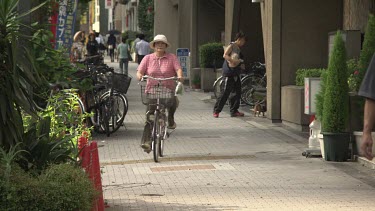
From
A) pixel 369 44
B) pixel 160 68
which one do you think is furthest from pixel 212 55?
pixel 369 44

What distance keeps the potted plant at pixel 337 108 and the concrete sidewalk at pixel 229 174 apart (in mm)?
212

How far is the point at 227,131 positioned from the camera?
1819cm

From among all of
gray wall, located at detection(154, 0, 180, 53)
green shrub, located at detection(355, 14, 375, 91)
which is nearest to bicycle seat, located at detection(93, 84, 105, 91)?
green shrub, located at detection(355, 14, 375, 91)

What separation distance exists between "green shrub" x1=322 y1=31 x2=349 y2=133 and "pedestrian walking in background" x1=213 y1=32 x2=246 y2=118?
746cm

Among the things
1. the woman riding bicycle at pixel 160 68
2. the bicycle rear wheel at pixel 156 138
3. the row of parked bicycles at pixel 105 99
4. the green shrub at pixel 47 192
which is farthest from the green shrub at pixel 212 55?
the green shrub at pixel 47 192

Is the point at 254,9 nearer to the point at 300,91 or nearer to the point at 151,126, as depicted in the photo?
the point at 300,91

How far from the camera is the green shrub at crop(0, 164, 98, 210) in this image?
7.17m

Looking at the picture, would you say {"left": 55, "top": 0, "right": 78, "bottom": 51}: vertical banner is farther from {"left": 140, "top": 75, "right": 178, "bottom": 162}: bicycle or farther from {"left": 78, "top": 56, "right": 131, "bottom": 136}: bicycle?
{"left": 140, "top": 75, "right": 178, "bottom": 162}: bicycle

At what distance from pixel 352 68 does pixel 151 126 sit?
2927 millimetres

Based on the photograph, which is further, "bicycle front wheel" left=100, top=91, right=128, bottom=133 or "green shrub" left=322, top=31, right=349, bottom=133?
"bicycle front wheel" left=100, top=91, right=128, bottom=133

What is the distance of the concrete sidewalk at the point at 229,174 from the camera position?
1011 centimetres

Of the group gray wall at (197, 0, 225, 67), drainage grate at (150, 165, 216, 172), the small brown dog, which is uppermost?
gray wall at (197, 0, 225, 67)

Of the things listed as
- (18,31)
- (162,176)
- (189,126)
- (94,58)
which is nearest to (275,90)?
(189,126)

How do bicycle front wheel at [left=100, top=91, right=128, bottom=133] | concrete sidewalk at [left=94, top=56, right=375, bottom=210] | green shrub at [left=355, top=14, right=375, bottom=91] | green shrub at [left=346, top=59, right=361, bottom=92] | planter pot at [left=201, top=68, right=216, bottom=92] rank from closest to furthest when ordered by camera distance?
concrete sidewalk at [left=94, top=56, right=375, bottom=210], green shrub at [left=355, top=14, right=375, bottom=91], green shrub at [left=346, top=59, right=361, bottom=92], bicycle front wheel at [left=100, top=91, right=128, bottom=133], planter pot at [left=201, top=68, right=216, bottom=92]
